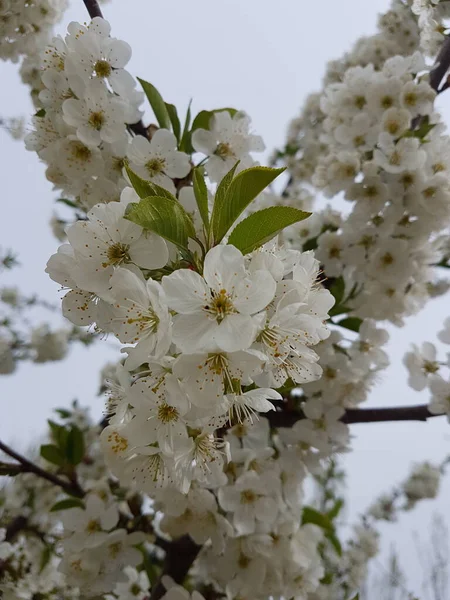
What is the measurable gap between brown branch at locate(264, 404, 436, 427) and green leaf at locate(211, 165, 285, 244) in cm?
98

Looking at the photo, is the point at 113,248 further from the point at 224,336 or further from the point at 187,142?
the point at 187,142

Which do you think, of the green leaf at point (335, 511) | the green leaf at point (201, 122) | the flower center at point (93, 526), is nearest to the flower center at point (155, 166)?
the green leaf at point (201, 122)

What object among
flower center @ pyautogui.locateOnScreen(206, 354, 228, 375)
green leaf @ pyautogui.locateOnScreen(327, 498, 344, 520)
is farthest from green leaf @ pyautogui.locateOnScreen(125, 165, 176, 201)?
green leaf @ pyautogui.locateOnScreen(327, 498, 344, 520)

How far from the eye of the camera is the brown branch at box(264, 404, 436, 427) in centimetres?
152

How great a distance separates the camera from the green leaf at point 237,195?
696mm

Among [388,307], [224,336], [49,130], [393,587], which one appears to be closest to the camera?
[224,336]

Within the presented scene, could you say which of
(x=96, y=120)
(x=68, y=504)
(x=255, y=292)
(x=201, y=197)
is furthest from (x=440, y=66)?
(x=68, y=504)

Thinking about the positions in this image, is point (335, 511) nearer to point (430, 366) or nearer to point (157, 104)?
point (430, 366)

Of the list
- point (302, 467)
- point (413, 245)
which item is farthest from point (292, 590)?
point (413, 245)

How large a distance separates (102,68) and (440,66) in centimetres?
113

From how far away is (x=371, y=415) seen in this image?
1.57 meters

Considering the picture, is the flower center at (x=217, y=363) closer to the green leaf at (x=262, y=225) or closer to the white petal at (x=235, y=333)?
the white petal at (x=235, y=333)

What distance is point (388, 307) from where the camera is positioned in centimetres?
175

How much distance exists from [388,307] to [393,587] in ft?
13.0
